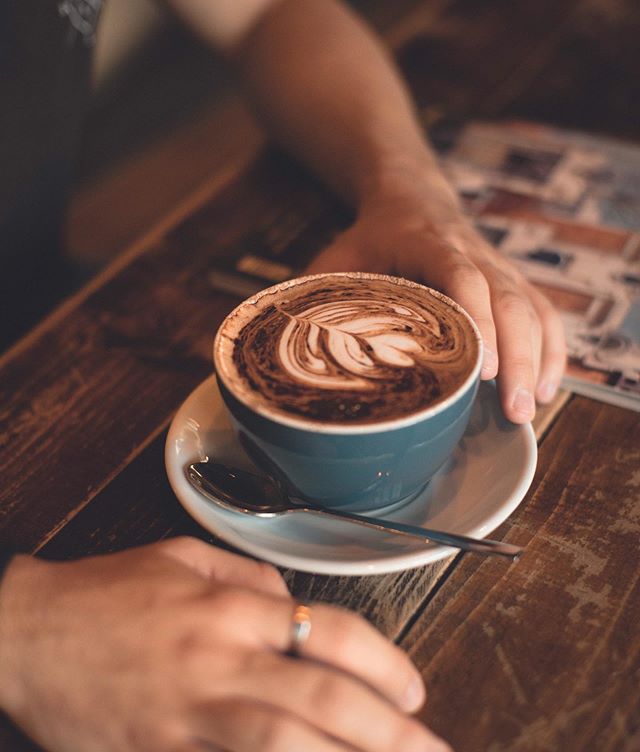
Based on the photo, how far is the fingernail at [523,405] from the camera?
0.68 m

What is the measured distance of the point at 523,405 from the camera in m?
0.69

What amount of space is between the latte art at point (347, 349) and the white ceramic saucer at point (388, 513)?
0.09 meters

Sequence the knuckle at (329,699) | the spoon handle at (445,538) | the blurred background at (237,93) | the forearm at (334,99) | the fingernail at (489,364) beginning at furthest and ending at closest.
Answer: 1. the blurred background at (237,93)
2. the forearm at (334,99)
3. the fingernail at (489,364)
4. the spoon handle at (445,538)
5. the knuckle at (329,699)

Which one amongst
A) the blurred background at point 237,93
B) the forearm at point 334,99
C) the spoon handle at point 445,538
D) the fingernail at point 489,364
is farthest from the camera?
the blurred background at point 237,93

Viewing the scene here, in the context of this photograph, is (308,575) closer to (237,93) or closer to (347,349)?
(347,349)

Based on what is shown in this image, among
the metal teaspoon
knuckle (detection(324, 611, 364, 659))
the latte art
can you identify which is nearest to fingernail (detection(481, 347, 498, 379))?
the latte art

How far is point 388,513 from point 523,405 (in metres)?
0.15

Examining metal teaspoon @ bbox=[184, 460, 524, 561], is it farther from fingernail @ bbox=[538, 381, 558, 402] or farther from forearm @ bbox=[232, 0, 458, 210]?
forearm @ bbox=[232, 0, 458, 210]

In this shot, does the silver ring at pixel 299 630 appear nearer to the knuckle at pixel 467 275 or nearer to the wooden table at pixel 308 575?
the wooden table at pixel 308 575

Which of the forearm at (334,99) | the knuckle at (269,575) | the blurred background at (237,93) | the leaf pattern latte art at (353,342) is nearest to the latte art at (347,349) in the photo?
the leaf pattern latte art at (353,342)

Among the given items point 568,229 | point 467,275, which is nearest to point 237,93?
point 568,229

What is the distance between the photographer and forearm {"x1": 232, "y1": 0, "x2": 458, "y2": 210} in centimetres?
105

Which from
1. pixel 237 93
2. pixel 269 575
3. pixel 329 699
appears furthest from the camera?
pixel 237 93

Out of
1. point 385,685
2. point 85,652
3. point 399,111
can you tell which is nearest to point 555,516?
point 385,685
